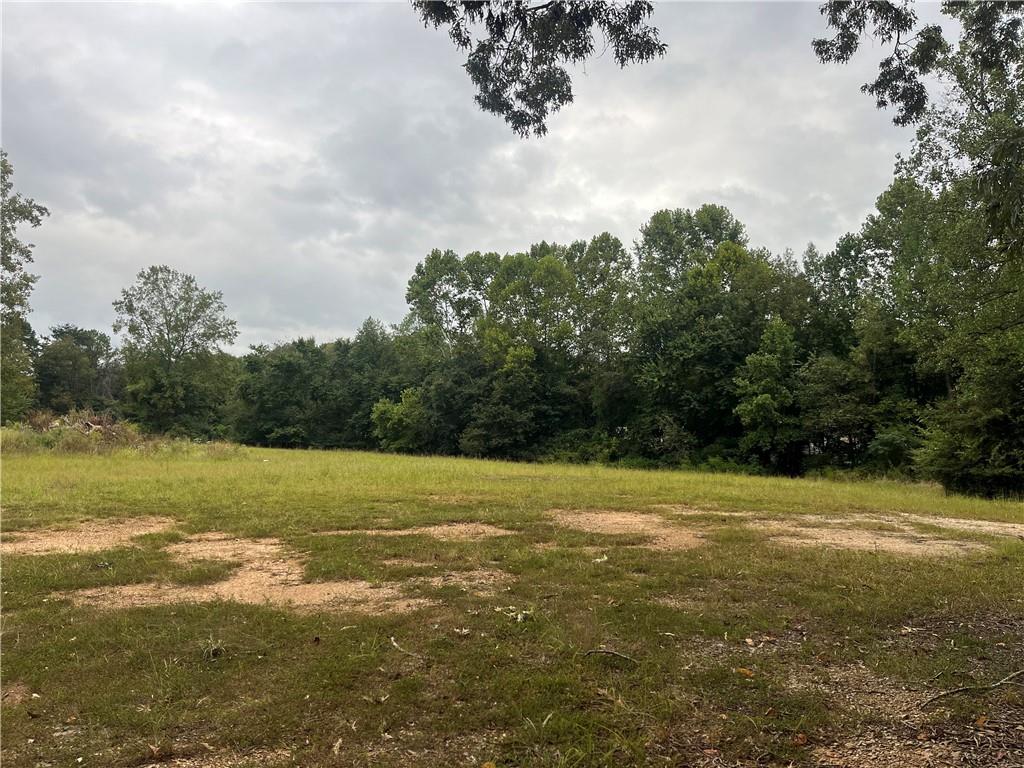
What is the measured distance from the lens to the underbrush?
22.1m

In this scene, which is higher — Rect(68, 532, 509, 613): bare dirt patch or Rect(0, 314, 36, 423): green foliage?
Rect(0, 314, 36, 423): green foliage

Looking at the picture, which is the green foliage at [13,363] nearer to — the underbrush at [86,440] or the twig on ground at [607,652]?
the underbrush at [86,440]

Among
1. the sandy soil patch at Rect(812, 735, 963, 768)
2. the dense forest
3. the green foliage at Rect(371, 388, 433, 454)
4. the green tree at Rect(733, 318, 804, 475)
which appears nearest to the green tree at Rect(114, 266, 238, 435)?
the dense forest

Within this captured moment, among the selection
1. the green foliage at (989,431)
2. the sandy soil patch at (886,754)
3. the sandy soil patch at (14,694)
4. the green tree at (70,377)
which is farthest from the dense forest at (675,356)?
the green tree at (70,377)

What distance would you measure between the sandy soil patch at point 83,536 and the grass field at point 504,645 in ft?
0.20

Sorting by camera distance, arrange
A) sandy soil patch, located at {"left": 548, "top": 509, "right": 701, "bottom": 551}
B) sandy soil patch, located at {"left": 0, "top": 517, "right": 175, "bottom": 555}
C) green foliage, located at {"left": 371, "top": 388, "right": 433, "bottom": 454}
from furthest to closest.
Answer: green foliage, located at {"left": 371, "top": 388, "right": 433, "bottom": 454}
sandy soil patch, located at {"left": 548, "top": 509, "right": 701, "bottom": 551}
sandy soil patch, located at {"left": 0, "top": 517, "right": 175, "bottom": 555}

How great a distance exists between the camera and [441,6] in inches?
214

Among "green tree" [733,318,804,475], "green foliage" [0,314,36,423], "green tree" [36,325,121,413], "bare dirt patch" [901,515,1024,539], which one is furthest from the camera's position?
"green tree" [36,325,121,413]

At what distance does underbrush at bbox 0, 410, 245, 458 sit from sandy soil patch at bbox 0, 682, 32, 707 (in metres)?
21.8

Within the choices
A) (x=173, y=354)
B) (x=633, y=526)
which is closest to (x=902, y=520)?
(x=633, y=526)

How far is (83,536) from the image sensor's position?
7.83 meters

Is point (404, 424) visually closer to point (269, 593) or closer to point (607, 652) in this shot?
point (269, 593)

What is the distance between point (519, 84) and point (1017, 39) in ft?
17.3

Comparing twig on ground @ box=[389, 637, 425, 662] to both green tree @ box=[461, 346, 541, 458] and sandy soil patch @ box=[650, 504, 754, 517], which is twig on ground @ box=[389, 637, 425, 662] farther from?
green tree @ box=[461, 346, 541, 458]
